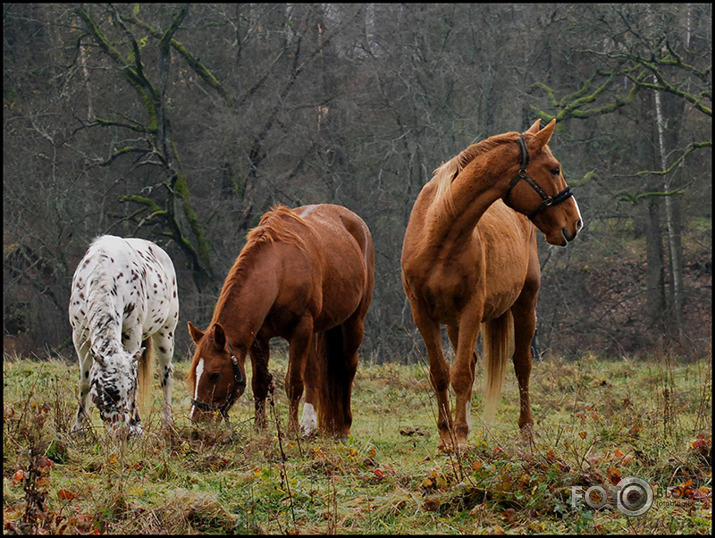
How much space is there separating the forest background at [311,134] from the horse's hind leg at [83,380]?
32.4 feet

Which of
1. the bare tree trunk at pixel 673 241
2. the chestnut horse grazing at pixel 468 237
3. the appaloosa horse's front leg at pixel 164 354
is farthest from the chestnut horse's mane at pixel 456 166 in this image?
the bare tree trunk at pixel 673 241

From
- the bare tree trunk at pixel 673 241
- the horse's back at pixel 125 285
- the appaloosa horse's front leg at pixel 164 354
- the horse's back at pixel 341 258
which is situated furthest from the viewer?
the bare tree trunk at pixel 673 241

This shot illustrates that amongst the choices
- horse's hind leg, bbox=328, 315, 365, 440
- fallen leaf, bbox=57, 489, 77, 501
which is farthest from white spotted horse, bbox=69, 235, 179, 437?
horse's hind leg, bbox=328, 315, 365, 440

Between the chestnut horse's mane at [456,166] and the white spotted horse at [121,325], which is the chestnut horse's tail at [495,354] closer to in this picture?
the chestnut horse's mane at [456,166]

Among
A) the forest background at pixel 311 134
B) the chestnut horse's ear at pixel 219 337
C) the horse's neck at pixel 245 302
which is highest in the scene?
the forest background at pixel 311 134

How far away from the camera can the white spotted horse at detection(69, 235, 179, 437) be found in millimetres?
5031

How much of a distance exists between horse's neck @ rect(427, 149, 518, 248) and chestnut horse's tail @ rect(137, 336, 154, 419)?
2.80m

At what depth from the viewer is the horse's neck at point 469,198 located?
17.8 feet

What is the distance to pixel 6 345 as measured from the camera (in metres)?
17.0

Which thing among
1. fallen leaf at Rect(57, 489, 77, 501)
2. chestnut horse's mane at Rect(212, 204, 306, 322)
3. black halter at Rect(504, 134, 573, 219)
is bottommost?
fallen leaf at Rect(57, 489, 77, 501)

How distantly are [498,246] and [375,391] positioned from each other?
357cm

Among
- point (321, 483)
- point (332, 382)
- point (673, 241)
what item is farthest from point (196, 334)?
point (673, 241)

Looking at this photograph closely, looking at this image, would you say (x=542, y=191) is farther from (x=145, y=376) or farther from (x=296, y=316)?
(x=145, y=376)

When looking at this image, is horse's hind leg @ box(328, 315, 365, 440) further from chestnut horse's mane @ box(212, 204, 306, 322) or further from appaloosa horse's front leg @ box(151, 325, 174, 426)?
appaloosa horse's front leg @ box(151, 325, 174, 426)
